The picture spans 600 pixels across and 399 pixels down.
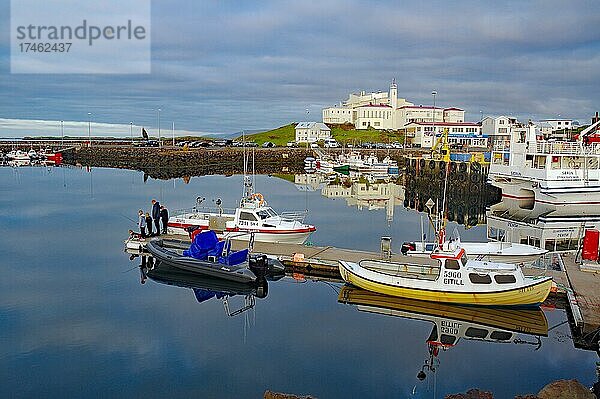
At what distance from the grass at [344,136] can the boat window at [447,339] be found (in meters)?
90.6

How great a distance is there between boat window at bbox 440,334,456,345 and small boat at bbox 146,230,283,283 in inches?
A: 241

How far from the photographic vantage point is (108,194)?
4503 centimetres

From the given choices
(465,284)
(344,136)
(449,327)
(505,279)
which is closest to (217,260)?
(449,327)

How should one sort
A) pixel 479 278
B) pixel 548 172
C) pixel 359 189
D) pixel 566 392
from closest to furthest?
pixel 566 392
pixel 479 278
pixel 548 172
pixel 359 189

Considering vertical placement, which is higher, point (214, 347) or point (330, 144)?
point (330, 144)

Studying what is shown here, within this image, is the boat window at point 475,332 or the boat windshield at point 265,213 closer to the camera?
the boat window at point 475,332

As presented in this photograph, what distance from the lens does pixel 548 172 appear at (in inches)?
1593

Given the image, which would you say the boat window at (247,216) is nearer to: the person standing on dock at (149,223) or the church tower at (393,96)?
the person standing on dock at (149,223)

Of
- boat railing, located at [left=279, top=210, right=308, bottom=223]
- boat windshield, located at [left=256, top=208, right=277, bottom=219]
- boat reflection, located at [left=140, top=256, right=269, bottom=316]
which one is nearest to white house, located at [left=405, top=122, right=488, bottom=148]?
boat railing, located at [left=279, top=210, right=308, bottom=223]

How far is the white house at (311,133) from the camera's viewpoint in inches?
4338

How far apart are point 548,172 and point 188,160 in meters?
50.3

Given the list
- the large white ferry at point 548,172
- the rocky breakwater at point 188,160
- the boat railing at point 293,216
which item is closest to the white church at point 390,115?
the rocky breakwater at point 188,160

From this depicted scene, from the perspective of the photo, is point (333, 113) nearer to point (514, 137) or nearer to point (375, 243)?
point (514, 137)

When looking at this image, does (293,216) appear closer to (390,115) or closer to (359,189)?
(359,189)
